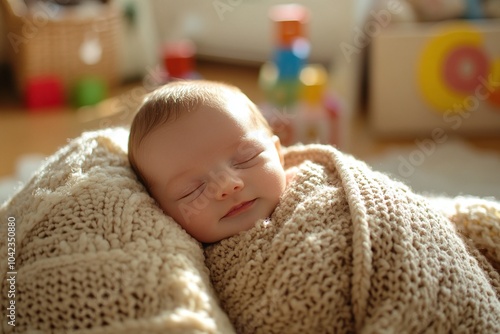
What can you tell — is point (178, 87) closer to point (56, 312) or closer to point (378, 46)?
point (56, 312)

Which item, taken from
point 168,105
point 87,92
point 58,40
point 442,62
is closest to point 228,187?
point 168,105

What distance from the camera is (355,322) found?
0.73 metres

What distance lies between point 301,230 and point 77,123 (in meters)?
1.62

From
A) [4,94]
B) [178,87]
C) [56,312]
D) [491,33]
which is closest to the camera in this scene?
[56,312]

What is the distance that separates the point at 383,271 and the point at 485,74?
140 cm

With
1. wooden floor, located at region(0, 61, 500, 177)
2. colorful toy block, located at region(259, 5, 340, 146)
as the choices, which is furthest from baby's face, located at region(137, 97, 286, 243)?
wooden floor, located at region(0, 61, 500, 177)

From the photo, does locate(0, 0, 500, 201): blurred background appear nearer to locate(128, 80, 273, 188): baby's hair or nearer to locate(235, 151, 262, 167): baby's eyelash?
locate(128, 80, 273, 188): baby's hair

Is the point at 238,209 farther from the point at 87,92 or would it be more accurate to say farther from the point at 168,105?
the point at 87,92

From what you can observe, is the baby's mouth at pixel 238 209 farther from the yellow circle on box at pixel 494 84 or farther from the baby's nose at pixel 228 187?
the yellow circle on box at pixel 494 84

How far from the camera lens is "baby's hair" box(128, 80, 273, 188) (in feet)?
2.83

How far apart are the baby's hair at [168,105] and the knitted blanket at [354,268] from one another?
0.19 meters

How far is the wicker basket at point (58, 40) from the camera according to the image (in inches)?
91.9

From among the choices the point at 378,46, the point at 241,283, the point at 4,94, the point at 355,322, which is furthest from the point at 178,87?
the point at 4,94

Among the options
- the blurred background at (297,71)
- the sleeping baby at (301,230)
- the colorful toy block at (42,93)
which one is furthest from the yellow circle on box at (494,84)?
the colorful toy block at (42,93)
